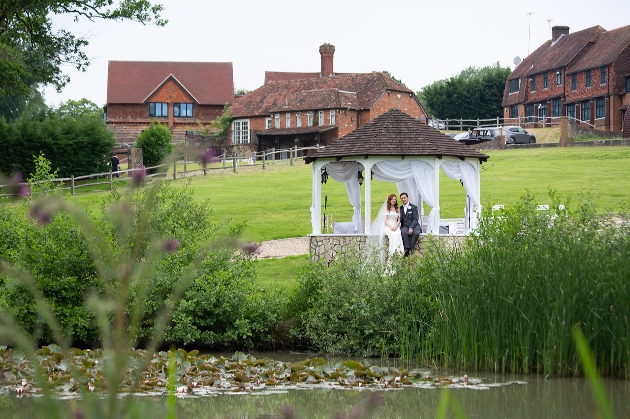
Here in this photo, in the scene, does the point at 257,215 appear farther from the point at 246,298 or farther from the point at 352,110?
the point at 352,110

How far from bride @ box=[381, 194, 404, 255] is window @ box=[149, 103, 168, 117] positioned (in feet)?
187

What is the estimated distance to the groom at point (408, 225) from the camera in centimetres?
1825

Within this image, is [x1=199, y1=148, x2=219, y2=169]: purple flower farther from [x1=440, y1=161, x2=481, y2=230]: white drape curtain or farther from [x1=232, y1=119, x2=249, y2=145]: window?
[x1=232, y1=119, x2=249, y2=145]: window

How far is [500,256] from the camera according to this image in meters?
12.8

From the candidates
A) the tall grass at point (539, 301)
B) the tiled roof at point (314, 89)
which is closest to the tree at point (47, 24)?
the tall grass at point (539, 301)

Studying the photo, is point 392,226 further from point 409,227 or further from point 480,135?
point 480,135

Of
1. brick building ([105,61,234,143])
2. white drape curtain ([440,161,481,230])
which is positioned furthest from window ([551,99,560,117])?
white drape curtain ([440,161,481,230])

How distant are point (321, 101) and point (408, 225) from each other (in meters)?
45.7

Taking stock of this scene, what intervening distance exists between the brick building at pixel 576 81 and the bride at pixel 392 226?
129 feet

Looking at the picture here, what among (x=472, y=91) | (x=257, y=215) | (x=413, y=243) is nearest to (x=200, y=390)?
(x=413, y=243)

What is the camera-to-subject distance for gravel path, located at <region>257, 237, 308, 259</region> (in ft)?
77.3

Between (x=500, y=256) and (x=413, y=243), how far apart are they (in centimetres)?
554

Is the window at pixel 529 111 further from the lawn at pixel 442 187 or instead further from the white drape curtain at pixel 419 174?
the white drape curtain at pixel 419 174

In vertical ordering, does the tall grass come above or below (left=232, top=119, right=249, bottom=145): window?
below
